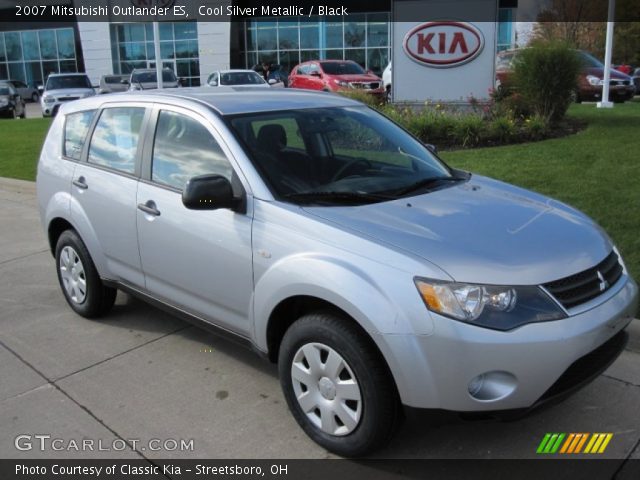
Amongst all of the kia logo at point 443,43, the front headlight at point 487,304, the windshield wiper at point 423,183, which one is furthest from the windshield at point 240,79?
the front headlight at point 487,304

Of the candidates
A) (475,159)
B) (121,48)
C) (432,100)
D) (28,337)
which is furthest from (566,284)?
(121,48)

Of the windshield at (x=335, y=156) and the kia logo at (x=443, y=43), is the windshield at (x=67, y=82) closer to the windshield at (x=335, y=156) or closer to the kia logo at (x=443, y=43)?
the kia logo at (x=443, y=43)

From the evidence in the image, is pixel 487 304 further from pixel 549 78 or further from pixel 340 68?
pixel 340 68

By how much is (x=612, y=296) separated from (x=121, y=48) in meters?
46.4

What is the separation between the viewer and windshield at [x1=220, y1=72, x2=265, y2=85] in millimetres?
22312

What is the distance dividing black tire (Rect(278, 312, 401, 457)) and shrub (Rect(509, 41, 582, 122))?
10251 millimetres

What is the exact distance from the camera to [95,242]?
4.55m

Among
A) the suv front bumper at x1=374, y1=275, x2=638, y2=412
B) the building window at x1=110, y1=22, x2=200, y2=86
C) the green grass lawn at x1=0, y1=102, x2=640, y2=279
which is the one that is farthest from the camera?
the building window at x1=110, y1=22, x2=200, y2=86

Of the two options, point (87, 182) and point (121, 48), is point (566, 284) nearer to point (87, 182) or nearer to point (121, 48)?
point (87, 182)

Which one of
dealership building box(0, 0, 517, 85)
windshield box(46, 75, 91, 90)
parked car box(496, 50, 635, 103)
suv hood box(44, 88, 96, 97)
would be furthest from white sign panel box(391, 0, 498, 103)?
dealership building box(0, 0, 517, 85)

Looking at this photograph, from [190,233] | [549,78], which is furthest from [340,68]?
[190,233]

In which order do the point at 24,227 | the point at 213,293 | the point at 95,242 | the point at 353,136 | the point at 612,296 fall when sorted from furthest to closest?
1. the point at 24,227
2. the point at 95,242
3. the point at 353,136
4. the point at 213,293
5. the point at 612,296

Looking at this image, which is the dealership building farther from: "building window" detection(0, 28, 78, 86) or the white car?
the white car

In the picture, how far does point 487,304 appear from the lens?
270cm
